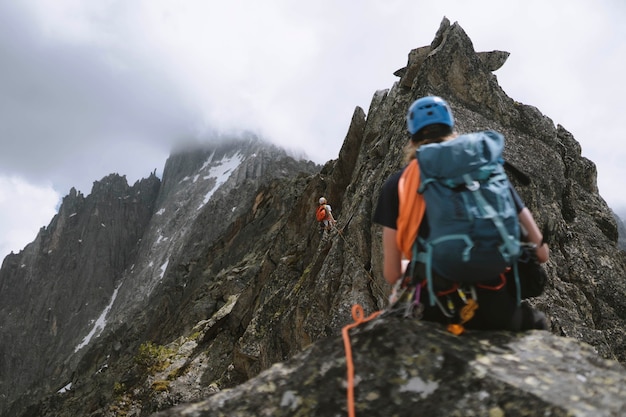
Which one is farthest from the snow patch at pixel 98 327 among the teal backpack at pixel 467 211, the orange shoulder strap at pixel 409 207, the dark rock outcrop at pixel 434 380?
the teal backpack at pixel 467 211

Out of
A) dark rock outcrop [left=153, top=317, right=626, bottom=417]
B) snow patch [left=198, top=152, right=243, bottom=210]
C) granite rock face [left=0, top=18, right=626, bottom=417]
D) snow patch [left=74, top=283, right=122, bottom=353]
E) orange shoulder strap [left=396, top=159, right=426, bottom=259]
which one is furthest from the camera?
snow patch [left=198, top=152, right=243, bottom=210]

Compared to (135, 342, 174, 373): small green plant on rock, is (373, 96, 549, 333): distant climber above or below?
above

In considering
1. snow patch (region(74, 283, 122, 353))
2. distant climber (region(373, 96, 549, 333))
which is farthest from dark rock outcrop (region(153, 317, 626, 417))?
snow patch (region(74, 283, 122, 353))

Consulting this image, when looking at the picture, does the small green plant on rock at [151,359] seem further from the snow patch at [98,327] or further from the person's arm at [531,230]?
the snow patch at [98,327]

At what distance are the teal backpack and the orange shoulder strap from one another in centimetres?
9

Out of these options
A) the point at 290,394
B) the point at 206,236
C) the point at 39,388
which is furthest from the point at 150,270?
the point at 290,394

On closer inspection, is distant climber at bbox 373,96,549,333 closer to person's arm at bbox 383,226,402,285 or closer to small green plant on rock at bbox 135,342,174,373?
person's arm at bbox 383,226,402,285

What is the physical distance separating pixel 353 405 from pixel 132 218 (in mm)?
176552

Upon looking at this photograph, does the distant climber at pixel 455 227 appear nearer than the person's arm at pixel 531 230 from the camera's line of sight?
Yes

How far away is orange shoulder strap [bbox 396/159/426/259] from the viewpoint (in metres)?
3.77

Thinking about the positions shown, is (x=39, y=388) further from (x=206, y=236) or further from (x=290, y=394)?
(x=290, y=394)

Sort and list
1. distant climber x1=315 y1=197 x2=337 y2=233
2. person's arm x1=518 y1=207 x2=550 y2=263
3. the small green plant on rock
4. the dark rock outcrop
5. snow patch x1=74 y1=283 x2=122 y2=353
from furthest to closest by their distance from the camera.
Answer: snow patch x1=74 y1=283 x2=122 y2=353 < the small green plant on rock < distant climber x1=315 y1=197 x2=337 y2=233 < person's arm x1=518 y1=207 x2=550 y2=263 < the dark rock outcrop

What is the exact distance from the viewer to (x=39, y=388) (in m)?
98.0

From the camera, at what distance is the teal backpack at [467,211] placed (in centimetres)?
354
